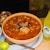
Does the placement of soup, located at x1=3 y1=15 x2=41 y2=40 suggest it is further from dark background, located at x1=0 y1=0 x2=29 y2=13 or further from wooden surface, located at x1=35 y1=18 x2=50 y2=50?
dark background, located at x1=0 y1=0 x2=29 y2=13

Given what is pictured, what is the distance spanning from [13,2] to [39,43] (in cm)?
59

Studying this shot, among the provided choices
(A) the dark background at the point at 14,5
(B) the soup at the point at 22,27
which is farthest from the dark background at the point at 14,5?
(B) the soup at the point at 22,27

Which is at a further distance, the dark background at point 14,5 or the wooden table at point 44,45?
the dark background at point 14,5

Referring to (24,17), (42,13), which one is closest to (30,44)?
(24,17)

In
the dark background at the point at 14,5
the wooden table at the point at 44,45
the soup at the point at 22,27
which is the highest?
the dark background at the point at 14,5

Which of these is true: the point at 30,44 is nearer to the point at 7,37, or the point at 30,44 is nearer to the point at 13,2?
the point at 7,37

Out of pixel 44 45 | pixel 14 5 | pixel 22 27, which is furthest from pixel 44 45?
pixel 14 5

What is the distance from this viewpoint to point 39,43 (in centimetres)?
95

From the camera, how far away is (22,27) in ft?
3.07

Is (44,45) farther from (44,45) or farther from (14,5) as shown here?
(14,5)

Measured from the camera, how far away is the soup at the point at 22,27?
908 millimetres

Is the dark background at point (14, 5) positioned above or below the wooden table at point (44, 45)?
above

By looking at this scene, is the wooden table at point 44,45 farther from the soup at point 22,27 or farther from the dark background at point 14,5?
the dark background at point 14,5

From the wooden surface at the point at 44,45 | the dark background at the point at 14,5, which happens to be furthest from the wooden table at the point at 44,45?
the dark background at the point at 14,5
